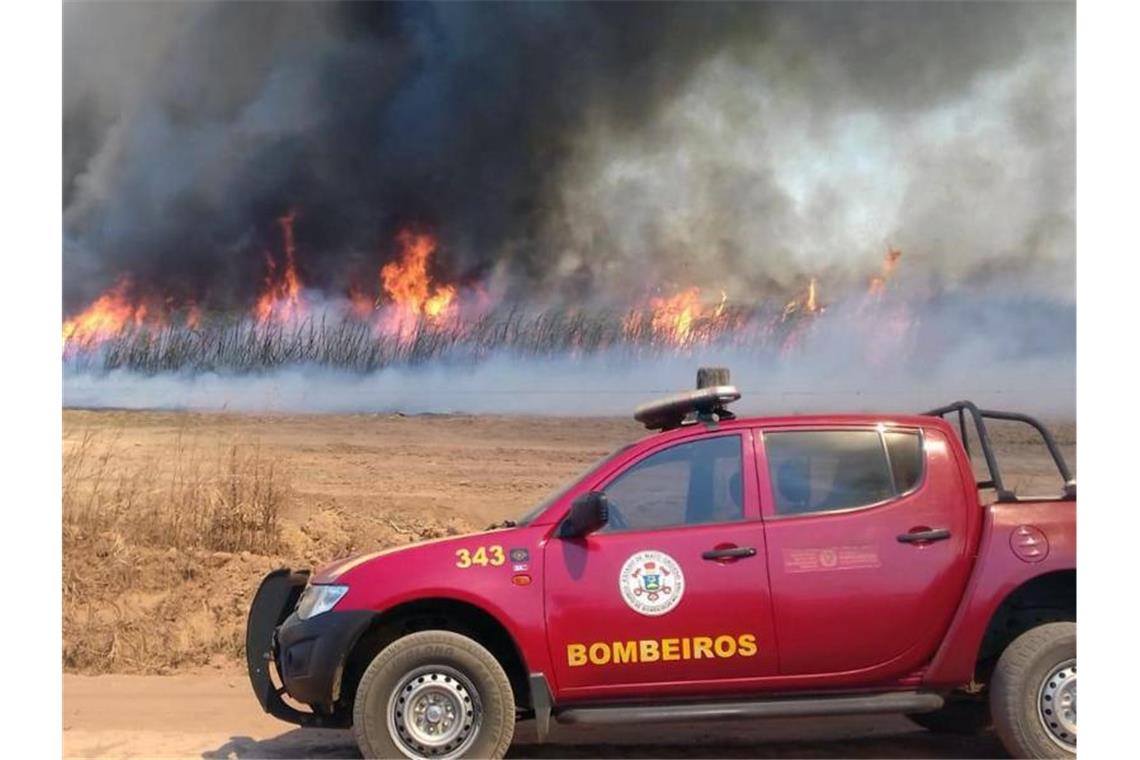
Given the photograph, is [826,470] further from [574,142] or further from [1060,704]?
[574,142]

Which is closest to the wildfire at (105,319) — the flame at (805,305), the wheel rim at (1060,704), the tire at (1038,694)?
the flame at (805,305)

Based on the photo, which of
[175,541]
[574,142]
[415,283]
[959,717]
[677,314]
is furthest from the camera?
[415,283]

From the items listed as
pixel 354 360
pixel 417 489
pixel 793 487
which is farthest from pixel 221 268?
pixel 793 487

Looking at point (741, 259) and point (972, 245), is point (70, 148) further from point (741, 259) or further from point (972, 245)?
point (972, 245)

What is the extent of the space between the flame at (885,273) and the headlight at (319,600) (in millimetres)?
7707

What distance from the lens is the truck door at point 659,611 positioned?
20.1 feet

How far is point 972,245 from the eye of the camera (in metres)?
12.4

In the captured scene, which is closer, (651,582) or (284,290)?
(651,582)

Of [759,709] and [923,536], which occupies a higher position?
[923,536]

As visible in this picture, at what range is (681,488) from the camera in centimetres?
655

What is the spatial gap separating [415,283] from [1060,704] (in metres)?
8.60

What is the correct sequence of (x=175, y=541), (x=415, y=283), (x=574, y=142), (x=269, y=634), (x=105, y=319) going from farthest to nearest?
(x=105, y=319) → (x=415, y=283) → (x=574, y=142) → (x=175, y=541) → (x=269, y=634)

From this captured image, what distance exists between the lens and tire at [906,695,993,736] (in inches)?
258

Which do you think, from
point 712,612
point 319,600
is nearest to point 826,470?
point 712,612
